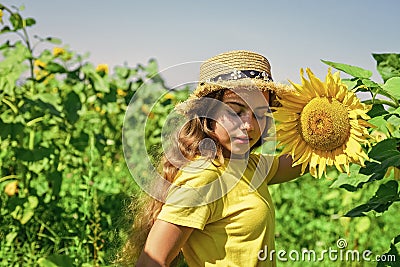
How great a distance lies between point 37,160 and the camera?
2.85 m

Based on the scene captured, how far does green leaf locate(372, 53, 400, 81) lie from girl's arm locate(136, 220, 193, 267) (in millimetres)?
652

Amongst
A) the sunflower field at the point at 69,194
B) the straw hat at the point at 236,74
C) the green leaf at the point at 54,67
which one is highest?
the straw hat at the point at 236,74

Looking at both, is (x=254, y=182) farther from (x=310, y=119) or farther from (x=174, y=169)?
(x=310, y=119)

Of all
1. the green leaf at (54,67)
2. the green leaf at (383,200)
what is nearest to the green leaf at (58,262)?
the green leaf at (383,200)

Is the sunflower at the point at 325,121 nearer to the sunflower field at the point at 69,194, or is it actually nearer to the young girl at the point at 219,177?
the young girl at the point at 219,177

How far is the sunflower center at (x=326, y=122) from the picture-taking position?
1339 mm

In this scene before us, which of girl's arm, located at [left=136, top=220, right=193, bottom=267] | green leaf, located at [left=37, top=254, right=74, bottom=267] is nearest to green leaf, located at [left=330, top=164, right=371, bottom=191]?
girl's arm, located at [left=136, top=220, right=193, bottom=267]

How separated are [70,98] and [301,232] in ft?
4.13

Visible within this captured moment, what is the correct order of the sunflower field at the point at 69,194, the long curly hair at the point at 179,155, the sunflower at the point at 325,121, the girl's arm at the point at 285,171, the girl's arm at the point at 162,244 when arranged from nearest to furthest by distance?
the sunflower at the point at 325,121
the girl's arm at the point at 162,244
the long curly hair at the point at 179,155
the girl's arm at the point at 285,171
the sunflower field at the point at 69,194

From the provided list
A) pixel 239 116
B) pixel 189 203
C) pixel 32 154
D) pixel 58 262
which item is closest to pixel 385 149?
pixel 239 116

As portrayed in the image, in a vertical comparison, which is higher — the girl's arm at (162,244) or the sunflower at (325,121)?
the sunflower at (325,121)

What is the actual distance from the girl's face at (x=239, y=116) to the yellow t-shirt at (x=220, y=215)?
77 mm

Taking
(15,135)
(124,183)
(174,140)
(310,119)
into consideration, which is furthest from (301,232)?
(310,119)

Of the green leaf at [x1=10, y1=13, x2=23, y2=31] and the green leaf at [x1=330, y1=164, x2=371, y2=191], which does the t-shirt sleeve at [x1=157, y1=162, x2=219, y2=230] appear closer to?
the green leaf at [x1=330, y1=164, x2=371, y2=191]
